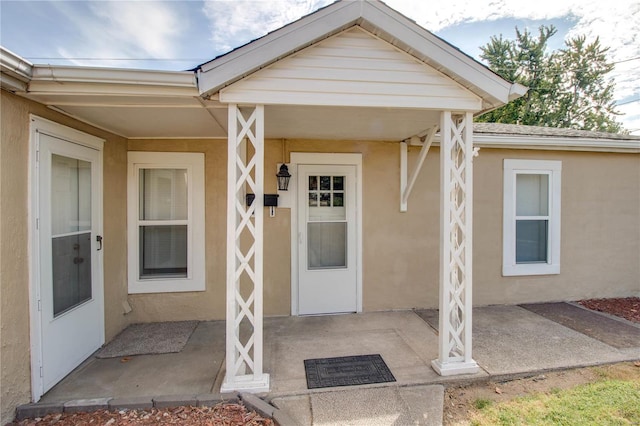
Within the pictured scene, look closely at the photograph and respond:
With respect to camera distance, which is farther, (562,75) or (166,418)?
(562,75)

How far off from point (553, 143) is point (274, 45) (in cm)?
475

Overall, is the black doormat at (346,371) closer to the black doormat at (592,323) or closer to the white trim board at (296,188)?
the white trim board at (296,188)

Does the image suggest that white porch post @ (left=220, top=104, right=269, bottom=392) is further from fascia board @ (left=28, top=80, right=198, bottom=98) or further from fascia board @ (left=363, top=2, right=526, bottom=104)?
fascia board @ (left=363, top=2, right=526, bottom=104)

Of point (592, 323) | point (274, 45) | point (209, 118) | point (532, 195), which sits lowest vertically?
point (592, 323)

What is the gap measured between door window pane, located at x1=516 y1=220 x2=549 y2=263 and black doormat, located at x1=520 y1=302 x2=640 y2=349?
0.77m

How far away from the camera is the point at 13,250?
94.9 inches

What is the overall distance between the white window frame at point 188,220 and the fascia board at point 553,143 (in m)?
3.57

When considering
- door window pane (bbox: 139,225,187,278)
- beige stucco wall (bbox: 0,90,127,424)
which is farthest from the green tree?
beige stucco wall (bbox: 0,90,127,424)

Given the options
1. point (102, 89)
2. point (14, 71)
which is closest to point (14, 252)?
point (14, 71)

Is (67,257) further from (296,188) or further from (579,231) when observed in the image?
(579,231)

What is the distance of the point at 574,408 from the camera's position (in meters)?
2.54

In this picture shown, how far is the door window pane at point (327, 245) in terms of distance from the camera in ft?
15.1

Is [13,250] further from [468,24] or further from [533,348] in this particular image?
[468,24]

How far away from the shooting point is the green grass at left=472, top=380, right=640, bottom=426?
2.40 meters
